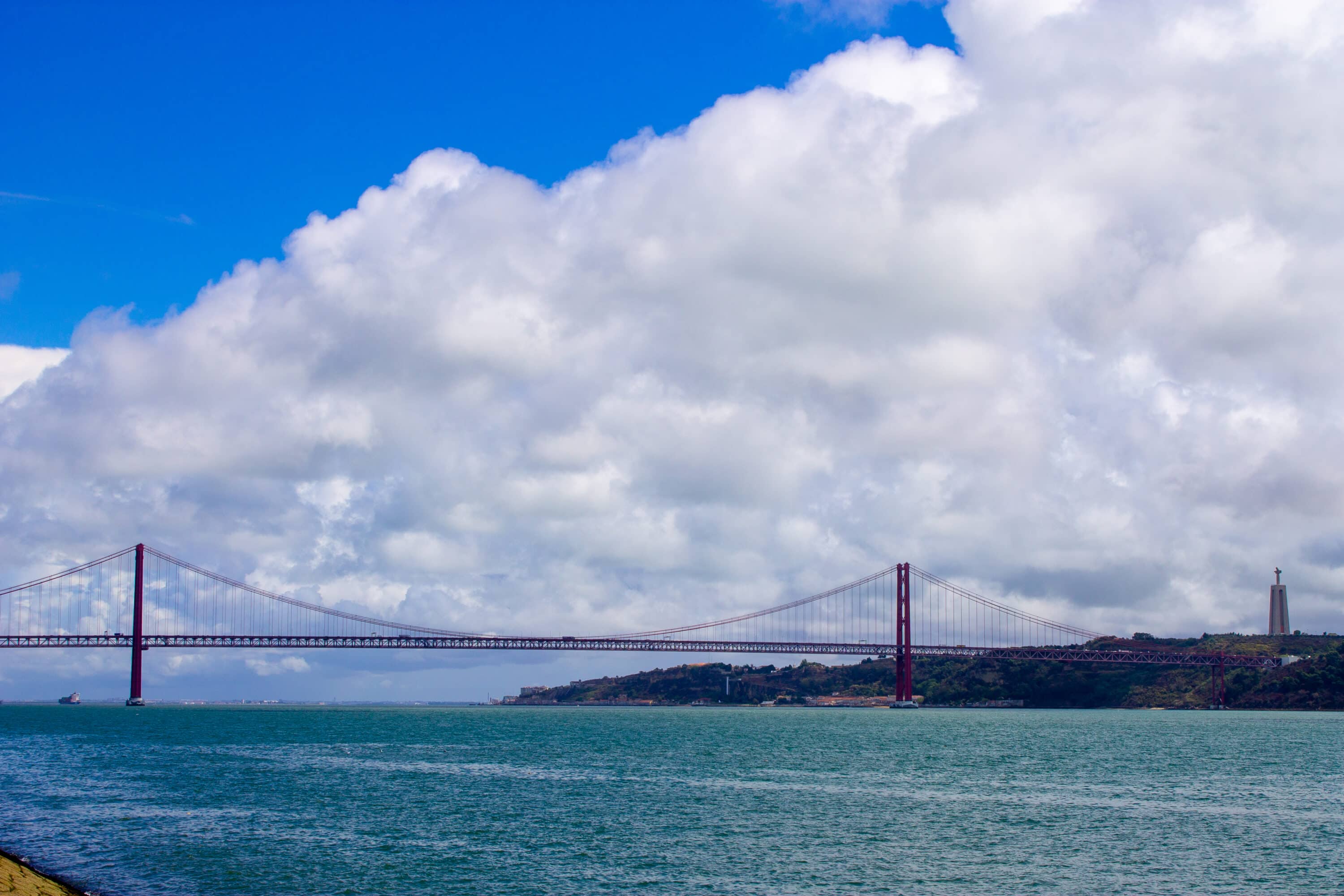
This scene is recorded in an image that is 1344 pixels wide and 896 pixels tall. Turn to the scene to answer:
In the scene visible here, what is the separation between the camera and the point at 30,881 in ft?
67.5

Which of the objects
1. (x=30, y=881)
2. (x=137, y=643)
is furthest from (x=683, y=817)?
(x=137, y=643)

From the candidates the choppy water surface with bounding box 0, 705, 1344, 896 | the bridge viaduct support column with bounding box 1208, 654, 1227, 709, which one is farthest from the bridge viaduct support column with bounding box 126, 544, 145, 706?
the bridge viaduct support column with bounding box 1208, 654, 1227, 709

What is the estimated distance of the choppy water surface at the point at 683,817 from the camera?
24359 mm

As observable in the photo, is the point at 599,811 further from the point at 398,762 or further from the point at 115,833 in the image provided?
the point at 398,762

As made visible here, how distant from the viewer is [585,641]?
116125mm

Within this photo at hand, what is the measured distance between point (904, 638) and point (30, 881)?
113 m

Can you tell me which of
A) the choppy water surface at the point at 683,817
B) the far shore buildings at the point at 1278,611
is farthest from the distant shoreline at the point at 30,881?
the far shore buildings at the point at 1278,611

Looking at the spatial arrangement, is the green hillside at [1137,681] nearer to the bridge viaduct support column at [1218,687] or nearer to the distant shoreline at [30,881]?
the bridge viaduct support column at [1218,687]

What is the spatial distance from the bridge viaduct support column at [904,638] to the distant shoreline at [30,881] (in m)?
108

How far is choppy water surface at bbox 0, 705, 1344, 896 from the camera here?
2436 centimetres

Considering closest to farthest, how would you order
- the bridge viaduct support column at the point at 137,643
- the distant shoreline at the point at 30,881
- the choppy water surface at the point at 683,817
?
the distant shoreline at the point at 30,881 → the choppy water surface at the point at 683,817 → the bridge viaduct support column at the point at 137,643

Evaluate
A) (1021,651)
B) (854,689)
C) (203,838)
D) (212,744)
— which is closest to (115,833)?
(203,838)

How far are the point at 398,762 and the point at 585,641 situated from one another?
65.4m

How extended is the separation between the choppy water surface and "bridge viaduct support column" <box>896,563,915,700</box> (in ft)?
191
